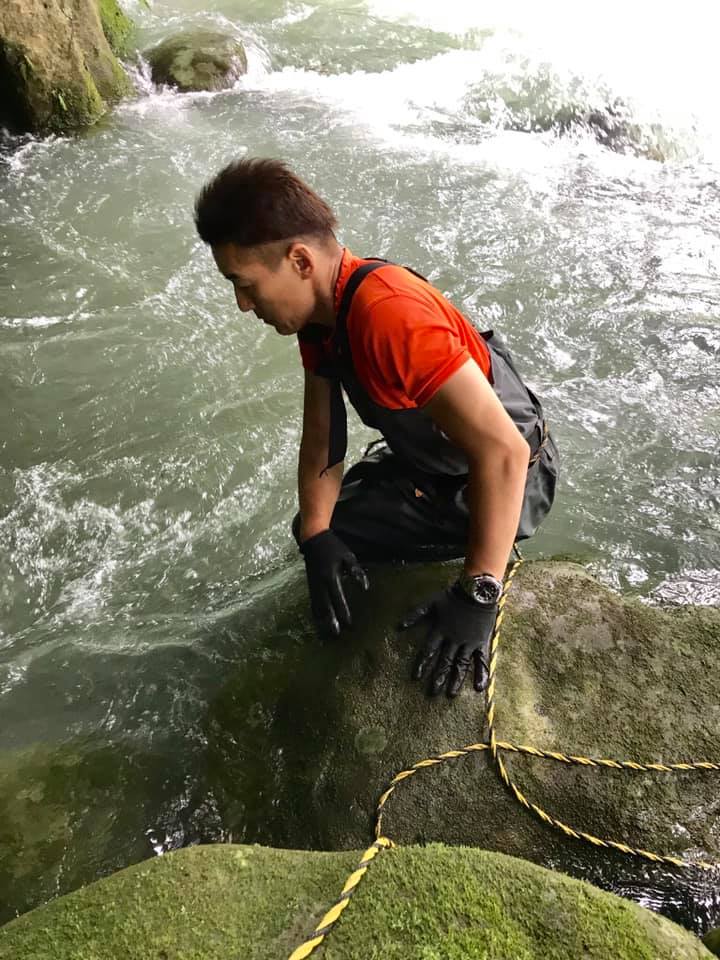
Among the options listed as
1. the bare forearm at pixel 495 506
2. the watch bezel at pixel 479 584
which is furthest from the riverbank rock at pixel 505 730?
the bare forearm at pixel 495 506

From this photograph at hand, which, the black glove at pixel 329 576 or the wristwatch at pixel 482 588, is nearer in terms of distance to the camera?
the wristwatch at pixel 482 588

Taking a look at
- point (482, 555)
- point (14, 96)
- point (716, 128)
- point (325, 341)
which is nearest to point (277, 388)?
point (325, 341)

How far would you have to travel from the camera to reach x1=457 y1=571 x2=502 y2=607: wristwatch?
223 centimetres

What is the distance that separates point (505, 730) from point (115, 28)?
1004 cm

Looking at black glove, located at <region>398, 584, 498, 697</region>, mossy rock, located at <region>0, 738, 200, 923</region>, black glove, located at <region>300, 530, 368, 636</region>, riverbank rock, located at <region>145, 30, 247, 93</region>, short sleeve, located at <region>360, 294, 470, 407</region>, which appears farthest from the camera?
riverbank rock, located at <region>145, 30, 247, 93</region>

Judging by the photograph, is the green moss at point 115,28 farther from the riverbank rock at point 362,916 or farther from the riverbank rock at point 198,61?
the riverbank rock at point 362,916

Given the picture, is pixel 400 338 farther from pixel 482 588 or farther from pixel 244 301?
pixel 482 588

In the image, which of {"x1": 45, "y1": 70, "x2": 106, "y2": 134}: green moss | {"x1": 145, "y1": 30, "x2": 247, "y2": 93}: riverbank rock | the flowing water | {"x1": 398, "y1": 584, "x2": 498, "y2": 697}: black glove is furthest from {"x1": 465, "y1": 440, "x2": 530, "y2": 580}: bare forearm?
{"x1": 145, "y1": 30, "x2": 247, "y2": 93}: riverbank rock

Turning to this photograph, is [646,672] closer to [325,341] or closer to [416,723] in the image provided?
[416,723]

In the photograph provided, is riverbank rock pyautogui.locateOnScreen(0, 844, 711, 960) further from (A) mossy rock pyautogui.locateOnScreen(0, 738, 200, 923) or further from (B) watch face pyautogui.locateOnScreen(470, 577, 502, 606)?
(B) watch face pyautogui.locateOnScreen(470, 577, 502, 606)

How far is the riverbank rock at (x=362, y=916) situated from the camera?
4.81ft

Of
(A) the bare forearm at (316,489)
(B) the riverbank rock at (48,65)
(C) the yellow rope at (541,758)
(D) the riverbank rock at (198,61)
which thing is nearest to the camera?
(C) the yellow rope at (541,758)

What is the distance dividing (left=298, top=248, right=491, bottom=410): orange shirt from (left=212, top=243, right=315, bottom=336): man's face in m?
0.11

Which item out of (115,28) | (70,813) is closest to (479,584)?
(70,813)
